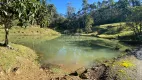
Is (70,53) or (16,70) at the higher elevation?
(16,70)

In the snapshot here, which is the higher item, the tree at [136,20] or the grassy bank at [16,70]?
the tree at [136,20]

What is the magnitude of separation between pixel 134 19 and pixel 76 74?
81.6 m

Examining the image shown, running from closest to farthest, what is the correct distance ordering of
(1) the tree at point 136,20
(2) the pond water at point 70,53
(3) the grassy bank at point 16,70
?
(3) the grassy bank at point 16,70, (2) the pond water at point 70,53, (1) the tree at point 136,20

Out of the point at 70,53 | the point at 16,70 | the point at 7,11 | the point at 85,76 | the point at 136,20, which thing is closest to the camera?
the point at 16,70

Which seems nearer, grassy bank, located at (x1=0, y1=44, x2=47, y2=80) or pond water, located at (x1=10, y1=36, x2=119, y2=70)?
grassy bank, located at (x1=0, y1=44, x2=47, y2=80)

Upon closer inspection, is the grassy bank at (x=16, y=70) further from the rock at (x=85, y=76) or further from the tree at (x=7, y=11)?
the tree at (x=7, y=11)

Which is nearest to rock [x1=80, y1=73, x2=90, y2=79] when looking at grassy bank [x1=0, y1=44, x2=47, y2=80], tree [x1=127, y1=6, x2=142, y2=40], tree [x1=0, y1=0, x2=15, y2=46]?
grassy bank [x1=0, y1=44, x2=47, y2=80]

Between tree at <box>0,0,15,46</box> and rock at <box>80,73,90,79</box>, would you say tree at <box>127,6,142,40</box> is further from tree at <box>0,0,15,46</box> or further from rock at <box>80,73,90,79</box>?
tree at <box>0,0,15,46</box>

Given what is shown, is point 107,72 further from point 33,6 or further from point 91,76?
point 33,6

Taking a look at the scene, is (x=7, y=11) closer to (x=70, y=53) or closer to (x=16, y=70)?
(x=16, y=70)

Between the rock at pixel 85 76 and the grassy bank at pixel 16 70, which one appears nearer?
the grassy bank at pixel 16 70

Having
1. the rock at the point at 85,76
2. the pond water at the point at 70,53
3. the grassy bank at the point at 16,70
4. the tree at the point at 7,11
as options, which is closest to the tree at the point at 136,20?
the pond water at the point at 70,53

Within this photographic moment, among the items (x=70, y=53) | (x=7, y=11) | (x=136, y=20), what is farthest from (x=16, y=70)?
(x=136, y=20)

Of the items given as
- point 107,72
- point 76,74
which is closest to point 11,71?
point 76,74
